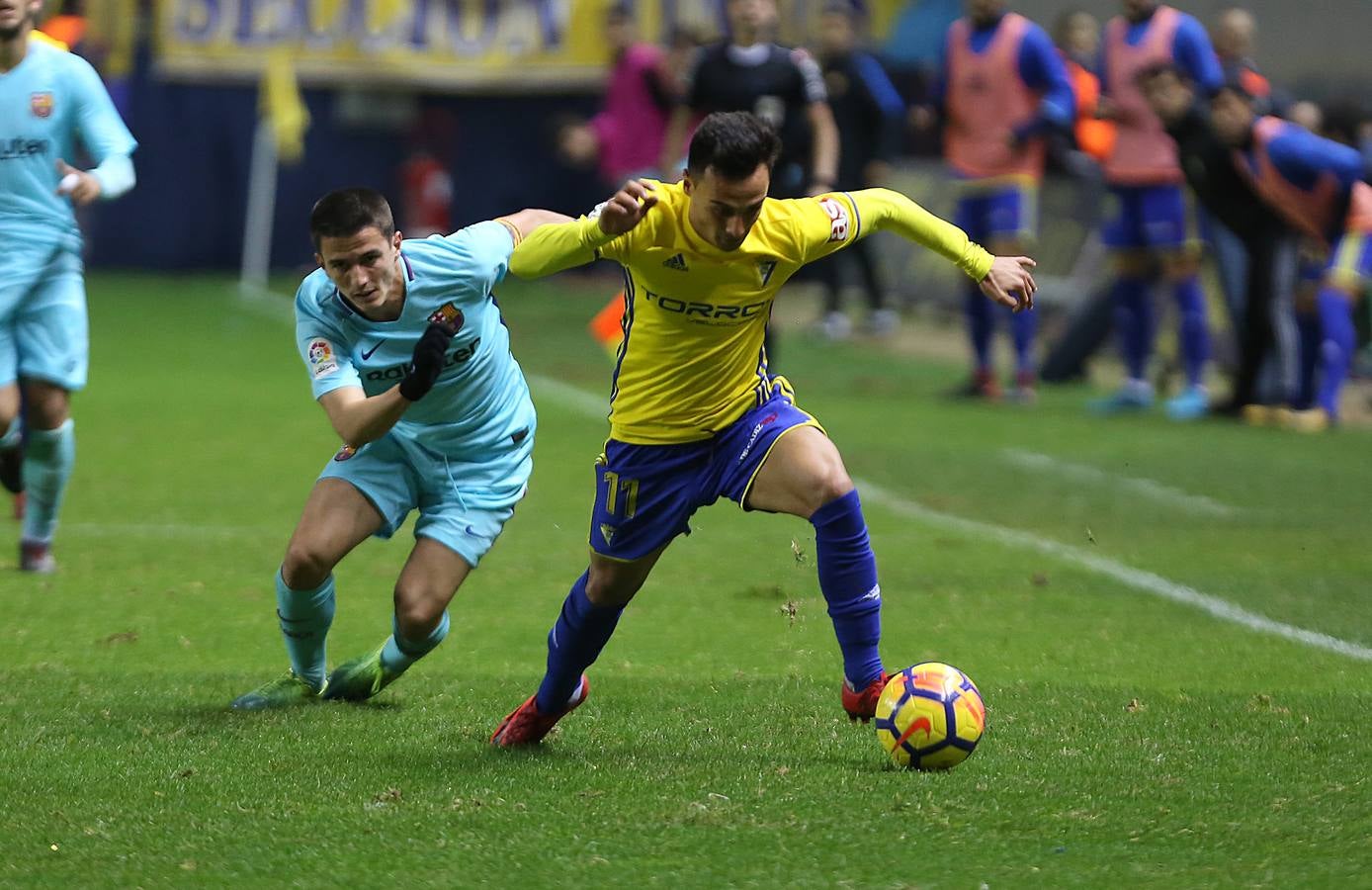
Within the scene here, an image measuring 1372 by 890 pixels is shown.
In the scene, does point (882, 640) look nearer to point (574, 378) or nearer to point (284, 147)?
point (574, 378)

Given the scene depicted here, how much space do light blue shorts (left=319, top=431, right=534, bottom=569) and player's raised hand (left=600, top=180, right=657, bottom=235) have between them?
1304 millimetres

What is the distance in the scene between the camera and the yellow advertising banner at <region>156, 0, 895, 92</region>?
23234mm

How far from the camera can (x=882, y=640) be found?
6789 millimetres

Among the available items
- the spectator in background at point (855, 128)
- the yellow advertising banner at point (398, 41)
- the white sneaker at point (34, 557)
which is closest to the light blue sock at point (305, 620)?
the white sneaker at point (34, 557)

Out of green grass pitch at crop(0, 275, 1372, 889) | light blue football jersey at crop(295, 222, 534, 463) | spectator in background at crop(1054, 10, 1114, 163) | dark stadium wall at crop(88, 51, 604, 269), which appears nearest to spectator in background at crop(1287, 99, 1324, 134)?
spectator in background at crop(1054, 10, 1114, 163)

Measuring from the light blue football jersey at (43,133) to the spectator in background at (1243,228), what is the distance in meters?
7.21

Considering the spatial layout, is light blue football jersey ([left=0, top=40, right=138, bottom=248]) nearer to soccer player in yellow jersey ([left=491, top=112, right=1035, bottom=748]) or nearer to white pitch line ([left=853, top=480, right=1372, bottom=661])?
soccer player in yellow jersey ([left=491, top=112, right=1035, bottom=748])

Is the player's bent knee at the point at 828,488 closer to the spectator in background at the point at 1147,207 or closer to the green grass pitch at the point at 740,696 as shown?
the green grass pitch at the point at 740,696

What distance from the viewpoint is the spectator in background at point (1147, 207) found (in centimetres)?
1320

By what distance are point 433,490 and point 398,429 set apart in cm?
21

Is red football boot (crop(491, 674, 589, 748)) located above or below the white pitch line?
above

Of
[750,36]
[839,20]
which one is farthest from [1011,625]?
[839,20]

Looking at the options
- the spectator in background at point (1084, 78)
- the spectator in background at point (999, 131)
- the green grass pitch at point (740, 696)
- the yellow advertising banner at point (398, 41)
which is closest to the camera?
the green grass pitch at point (740, 696)

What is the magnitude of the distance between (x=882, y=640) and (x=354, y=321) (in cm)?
224
